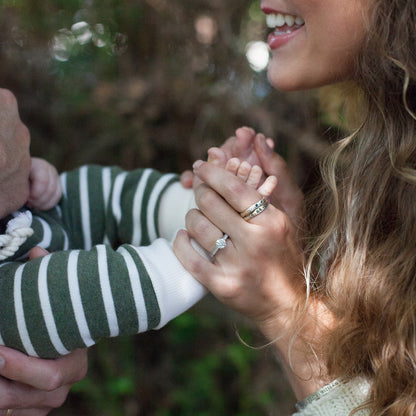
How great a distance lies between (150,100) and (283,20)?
3.20 feet

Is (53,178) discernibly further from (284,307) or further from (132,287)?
(284,307)

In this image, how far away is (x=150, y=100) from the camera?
7.35 feet

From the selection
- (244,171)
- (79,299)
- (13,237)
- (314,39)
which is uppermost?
(314,39)

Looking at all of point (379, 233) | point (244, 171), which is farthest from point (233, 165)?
point (379, 233)

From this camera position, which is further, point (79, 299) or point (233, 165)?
point (233, 165)

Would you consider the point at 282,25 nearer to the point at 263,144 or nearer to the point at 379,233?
the point at 263,144

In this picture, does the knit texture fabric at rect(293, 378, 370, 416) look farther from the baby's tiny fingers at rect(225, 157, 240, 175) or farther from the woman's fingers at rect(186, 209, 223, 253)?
the baby's tiny fingers at rect(225, 157, 240, 175)

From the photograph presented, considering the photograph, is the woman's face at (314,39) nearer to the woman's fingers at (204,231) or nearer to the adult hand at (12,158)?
the woman's fingers at (204,231)

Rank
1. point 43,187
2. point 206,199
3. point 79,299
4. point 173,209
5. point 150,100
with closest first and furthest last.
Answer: point 79,299, point 206,199, point 43,187, point 173,209, point 150,100

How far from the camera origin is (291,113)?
232 centimetres

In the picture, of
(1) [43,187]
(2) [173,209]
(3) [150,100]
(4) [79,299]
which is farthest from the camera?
(3) [150,100]

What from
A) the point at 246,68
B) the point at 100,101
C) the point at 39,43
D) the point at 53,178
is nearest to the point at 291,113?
the point at 246,68

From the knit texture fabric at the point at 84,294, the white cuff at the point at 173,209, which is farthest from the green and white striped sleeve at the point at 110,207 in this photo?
the knit texture fabric at the point at 84,294

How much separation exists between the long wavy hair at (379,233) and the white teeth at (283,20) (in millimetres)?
203
